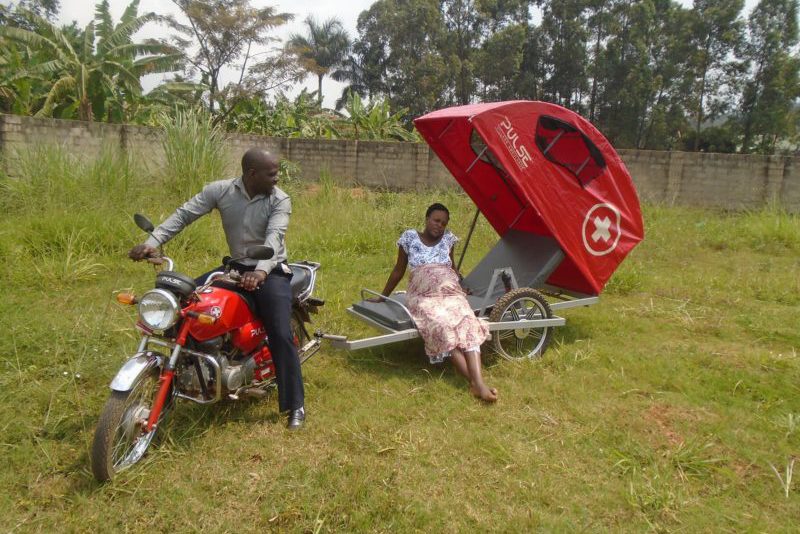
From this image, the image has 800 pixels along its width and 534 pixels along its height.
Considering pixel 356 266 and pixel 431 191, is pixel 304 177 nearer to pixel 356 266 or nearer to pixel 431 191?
pixel 431 191

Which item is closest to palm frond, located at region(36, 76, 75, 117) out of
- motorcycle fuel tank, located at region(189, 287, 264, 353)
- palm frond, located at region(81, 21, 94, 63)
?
palm frond, located at region(81, 21, 94, 63)

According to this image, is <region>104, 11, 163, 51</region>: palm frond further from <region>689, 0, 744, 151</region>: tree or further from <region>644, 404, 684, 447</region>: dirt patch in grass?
<region>689, 0, 744, 151</region>: tree

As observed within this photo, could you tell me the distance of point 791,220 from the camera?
992 cm

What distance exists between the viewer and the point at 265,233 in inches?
137

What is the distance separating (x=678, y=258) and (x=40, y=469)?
8312mm

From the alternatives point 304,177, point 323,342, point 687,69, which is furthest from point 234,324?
point 687,69

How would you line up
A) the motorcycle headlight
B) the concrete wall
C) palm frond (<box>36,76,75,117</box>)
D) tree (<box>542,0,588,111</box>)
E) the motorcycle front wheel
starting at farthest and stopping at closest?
tree (<box>542,0,588,111</box>) < palm frond (<box>36,76,75,117</box>) < the concrete wall < the motorcycle headlight < the motorcycle front wheel

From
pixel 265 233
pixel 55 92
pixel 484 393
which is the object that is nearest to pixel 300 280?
pixel 265 233

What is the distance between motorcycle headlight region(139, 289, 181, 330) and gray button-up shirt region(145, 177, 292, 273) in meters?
0.63

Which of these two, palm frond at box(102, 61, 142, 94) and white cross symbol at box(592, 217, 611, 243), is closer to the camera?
white cross symbol at box(592, 217, 611, 243)

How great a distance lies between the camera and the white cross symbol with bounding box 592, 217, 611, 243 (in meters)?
4.79

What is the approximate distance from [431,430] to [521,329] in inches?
57.7

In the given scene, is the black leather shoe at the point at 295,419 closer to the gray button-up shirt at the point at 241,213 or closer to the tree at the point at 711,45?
the gray button-up shirt at the point at 241,213

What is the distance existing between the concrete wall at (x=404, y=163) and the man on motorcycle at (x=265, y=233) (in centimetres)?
618
